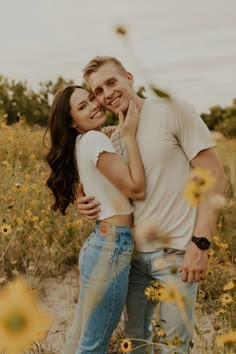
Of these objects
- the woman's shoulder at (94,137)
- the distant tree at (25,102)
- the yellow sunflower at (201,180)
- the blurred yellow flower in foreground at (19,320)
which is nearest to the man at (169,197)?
the woman's shoulder at (94,137)

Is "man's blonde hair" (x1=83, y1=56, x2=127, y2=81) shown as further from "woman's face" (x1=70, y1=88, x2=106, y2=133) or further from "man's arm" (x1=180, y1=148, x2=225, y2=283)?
"man's arm" (x1=180, y1=148, x2=225, y2=283)

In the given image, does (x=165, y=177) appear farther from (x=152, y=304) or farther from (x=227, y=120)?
(x=227, y=120)

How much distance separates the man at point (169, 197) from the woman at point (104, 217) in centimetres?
5

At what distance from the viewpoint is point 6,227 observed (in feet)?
10.1

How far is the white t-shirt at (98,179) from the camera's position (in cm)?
202

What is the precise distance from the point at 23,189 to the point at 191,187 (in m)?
3.52

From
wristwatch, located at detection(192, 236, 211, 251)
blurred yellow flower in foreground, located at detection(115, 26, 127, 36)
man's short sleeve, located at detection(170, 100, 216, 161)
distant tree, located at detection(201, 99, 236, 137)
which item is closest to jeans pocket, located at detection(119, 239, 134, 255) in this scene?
wristwatch, located at detection(192, 236, 211, 251)

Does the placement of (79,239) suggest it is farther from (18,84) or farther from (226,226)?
(18,84)

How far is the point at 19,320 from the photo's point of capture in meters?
0.61

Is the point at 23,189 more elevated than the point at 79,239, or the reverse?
the point at 23,189

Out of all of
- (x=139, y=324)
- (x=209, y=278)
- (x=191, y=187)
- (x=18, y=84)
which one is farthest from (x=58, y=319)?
(x=18, y=84)

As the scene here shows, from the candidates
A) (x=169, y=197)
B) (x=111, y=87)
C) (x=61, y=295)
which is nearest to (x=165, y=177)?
(x=169, y=197)

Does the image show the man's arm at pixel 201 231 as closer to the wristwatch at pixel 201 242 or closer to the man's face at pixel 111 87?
the wristwatch at pixel 201 242

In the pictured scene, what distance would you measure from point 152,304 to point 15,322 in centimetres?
178
